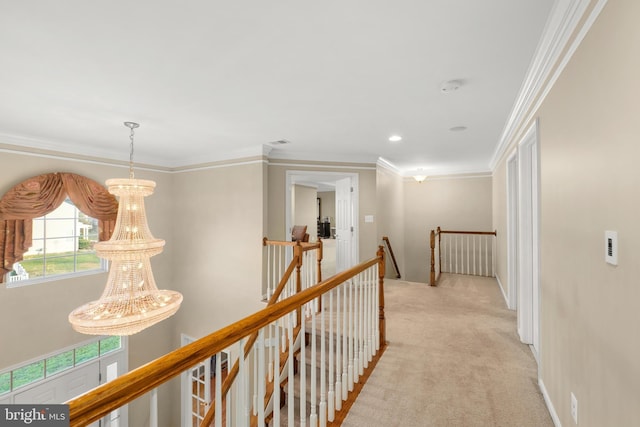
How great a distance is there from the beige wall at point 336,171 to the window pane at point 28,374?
144 inches

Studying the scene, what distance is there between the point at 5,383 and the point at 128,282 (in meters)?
2.71

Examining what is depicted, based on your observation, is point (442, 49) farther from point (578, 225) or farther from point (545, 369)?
point (545, 369)

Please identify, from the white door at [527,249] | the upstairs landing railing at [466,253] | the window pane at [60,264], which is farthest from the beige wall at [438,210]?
the window pane at [60,264]

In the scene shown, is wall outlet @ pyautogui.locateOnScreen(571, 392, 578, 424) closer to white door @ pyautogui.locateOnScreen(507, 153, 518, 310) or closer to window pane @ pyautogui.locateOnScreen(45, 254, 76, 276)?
white door @ pyautogui.locateOnScreen(507, 153, 518, 310)

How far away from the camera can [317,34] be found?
1684mm

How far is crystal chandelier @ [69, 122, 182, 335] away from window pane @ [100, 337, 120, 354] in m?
2.56

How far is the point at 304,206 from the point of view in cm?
975

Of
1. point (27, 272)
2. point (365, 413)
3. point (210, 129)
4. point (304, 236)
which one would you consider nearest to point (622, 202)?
point (365, 413)

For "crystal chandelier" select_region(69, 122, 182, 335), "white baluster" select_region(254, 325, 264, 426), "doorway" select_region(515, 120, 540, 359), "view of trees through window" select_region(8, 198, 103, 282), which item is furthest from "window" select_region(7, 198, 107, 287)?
"doorway" select_region(515, 120, 540, 359)

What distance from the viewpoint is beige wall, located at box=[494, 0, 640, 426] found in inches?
39.3

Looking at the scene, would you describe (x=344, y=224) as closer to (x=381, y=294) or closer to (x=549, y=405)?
(x=381, y=294)

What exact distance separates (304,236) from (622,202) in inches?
183

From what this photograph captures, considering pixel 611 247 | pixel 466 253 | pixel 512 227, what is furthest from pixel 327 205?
pixel 611 247

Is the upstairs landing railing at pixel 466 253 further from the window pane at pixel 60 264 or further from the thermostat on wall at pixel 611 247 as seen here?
the window pane at pixel 60 264
